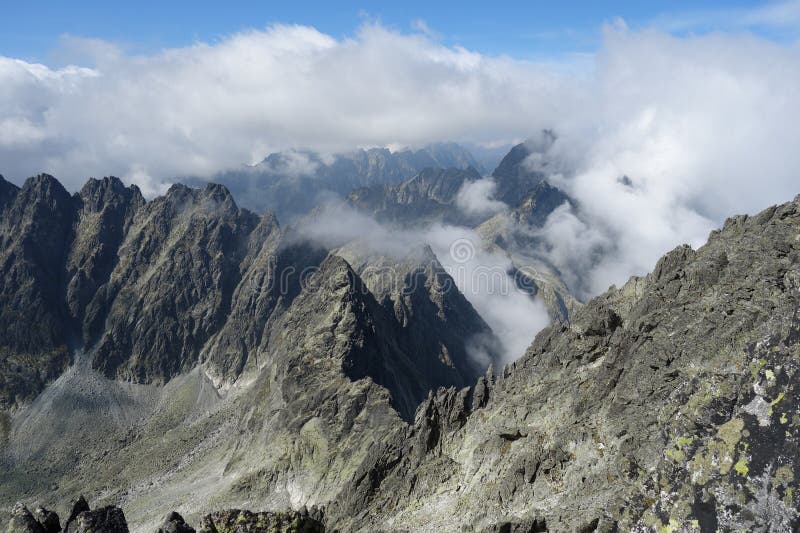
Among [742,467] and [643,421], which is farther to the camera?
[643,421]

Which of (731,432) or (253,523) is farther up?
(731,432)

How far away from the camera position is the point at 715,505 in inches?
432

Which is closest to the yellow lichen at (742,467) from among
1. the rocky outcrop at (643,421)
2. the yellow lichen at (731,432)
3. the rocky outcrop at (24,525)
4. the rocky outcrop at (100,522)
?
the rocky outcrop at (643,421)

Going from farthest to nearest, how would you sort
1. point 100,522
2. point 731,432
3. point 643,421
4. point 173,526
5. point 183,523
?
point 643,421, point 100,522, point 183,523, point 173,526, point 731,432

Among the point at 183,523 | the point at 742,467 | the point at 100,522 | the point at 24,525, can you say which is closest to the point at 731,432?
the point at 742,467

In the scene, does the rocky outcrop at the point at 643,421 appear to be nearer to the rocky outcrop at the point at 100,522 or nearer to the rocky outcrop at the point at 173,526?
the rocky outcrop at the point at 173,526

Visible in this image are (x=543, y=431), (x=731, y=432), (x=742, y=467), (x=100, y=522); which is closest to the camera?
(x=742, y=467)

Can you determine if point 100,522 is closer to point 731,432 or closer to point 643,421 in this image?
point 731,432

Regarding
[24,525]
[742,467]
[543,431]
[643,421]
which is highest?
[643,421]

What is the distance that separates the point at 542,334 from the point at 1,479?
7978 inches

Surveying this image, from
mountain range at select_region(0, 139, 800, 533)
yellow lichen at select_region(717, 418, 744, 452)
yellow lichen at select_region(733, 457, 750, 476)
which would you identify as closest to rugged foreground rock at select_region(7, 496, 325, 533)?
mountain range at select_region(0, 139, 800, 533)

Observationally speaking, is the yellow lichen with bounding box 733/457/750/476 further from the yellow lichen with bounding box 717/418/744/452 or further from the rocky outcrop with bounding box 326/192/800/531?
the yellow lichen with bounding box 717/418/744/452

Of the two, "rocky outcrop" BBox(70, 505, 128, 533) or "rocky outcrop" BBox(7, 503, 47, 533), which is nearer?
"rocky outcrop" BBox(70, 505, 128, 533)

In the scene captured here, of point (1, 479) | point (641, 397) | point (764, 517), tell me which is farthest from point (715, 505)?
point (1, 479)
